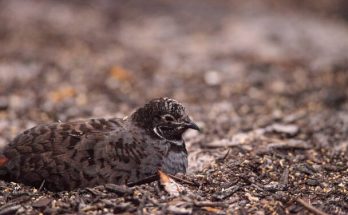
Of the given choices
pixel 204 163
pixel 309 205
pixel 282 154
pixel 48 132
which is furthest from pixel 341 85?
pixel 48 132

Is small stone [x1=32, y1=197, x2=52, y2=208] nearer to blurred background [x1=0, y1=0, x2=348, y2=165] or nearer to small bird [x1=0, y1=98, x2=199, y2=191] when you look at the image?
small bird [x1=0, y1=98, x2=199, y2=191]

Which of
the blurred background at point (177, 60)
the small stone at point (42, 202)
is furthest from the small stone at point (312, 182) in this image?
the small stone at point (42, 202)

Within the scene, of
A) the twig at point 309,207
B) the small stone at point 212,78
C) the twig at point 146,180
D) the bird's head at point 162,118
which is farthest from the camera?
the small stone at point 212,78

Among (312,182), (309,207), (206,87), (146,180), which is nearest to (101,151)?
(146,180)

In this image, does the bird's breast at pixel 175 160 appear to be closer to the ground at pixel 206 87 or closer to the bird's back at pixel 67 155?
the ground at pixel 206 87

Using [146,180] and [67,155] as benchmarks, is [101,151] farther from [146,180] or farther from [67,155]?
[146,180]

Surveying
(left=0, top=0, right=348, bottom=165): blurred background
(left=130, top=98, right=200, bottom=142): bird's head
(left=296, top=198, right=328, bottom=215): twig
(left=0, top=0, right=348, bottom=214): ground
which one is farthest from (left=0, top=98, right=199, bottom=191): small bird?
(left=0, top=0, right=348, bottom=165): blurred background
